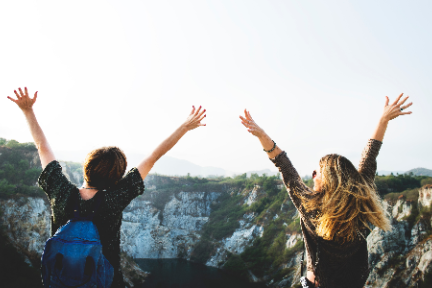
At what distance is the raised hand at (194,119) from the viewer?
2477 mm

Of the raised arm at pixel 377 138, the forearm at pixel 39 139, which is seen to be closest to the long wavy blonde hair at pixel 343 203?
the raised arm at pixel 377 138

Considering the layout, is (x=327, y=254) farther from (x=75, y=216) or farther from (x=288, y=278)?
(x=288, y=278)

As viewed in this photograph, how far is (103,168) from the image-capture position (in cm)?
189

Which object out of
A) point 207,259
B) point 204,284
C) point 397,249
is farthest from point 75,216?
point 207,259

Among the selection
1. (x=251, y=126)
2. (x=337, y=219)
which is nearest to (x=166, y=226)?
(x=251, y=126)

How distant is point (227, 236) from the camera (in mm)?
57875

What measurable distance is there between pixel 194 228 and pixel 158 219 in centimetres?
908

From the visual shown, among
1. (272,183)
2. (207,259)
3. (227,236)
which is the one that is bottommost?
(207,259)

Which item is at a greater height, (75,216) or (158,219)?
(75,216)

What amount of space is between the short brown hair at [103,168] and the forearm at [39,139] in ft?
1.33

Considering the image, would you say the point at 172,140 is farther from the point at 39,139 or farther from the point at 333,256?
the point at 333,256

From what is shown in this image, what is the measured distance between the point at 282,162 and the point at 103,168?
1.40 m

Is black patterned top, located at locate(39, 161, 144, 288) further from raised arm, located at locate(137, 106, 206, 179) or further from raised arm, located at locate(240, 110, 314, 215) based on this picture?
raised arm, located at locate(240, 110, 314, 215)

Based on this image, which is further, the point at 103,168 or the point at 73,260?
the point at 103,168
